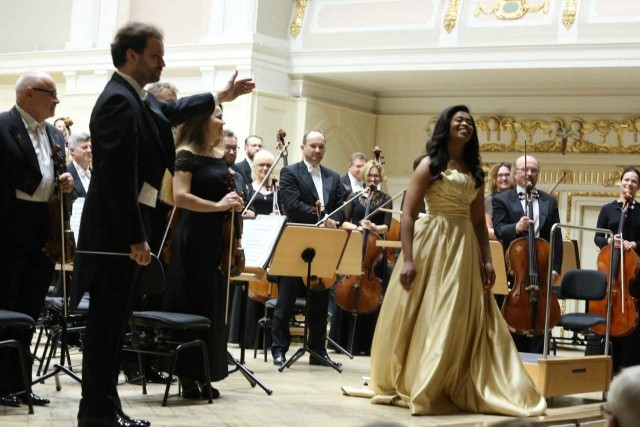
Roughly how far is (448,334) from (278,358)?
85.2 inches

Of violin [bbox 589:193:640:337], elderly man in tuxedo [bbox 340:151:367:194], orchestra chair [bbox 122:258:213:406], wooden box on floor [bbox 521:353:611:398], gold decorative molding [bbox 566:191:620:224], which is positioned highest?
gold decorative molding [bbox 566:191:620:224]

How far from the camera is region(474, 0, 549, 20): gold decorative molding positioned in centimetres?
1065

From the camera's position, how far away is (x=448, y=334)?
17.5 feet

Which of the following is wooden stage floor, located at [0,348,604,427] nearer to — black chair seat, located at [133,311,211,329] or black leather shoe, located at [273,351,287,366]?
black chair seat, located at [133,311,211,329]

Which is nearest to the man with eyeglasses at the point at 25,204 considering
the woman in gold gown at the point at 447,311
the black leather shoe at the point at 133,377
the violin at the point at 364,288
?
the black leather shoe at the point at 133,377

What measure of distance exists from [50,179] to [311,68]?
731 cm

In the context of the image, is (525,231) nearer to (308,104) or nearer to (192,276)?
(192,276)

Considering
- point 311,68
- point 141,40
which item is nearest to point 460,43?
point 311,68

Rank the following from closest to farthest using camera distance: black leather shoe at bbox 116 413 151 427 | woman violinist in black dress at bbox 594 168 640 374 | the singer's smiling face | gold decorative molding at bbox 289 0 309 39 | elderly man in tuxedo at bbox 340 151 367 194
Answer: black leather shoe at bbox 116 413 151 427 < the singer's smiling face < woman violinist in black dress at bbox 594 168 640 374 < elderly man in tuxedo at bbox 340 151 367 194 < gold decorative molding at bbox 289 0 309 39

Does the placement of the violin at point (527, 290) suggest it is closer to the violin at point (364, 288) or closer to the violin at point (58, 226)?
the violin at point (364, 288)

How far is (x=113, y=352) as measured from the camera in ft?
13.4

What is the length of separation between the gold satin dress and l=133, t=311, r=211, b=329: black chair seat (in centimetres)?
99

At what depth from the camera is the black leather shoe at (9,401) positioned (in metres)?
4.70

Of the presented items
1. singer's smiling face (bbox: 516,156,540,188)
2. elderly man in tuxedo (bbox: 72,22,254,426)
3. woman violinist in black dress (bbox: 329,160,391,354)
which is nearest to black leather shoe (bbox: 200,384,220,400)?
elderly man in tuxedo (bbox: 72,22,254,426)
